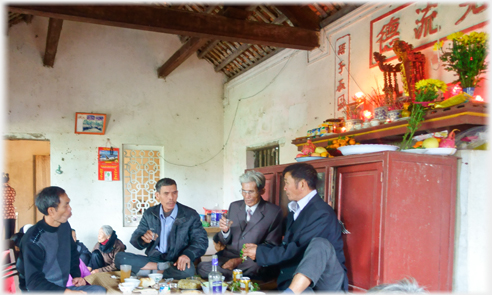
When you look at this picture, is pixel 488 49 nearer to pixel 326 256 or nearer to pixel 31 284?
pixel 326 256

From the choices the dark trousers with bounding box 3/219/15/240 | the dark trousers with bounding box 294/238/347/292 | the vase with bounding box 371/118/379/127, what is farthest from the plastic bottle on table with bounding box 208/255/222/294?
the dark trousers with bounding box 3/219/15/240

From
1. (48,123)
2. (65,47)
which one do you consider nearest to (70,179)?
(48,123)

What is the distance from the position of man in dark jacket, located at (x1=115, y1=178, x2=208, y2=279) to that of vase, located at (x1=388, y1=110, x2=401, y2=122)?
1.84 m

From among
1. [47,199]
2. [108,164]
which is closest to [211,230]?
[108,164]

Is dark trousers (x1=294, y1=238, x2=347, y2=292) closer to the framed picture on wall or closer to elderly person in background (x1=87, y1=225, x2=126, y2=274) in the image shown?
elderly person in background (x1=87, y1=225, x2=126, y2=274)

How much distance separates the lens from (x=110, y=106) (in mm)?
6645

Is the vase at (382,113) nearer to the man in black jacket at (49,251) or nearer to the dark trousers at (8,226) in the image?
the man in black jacket at (49,251)

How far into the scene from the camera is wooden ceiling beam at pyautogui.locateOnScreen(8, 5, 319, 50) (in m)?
3.76

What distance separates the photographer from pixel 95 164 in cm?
652

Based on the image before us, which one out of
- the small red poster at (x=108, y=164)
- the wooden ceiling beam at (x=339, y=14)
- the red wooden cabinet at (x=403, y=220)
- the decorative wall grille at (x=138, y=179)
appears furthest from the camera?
the decorative wall grille at (x=138, y=179)

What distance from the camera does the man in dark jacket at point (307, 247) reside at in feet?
7.40

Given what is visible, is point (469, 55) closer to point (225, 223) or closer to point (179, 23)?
point (225, 223)

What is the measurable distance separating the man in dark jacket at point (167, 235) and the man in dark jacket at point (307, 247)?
879 mm

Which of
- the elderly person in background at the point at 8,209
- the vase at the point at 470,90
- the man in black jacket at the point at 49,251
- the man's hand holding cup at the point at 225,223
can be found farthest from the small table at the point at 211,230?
the vase at the point at 470,90
